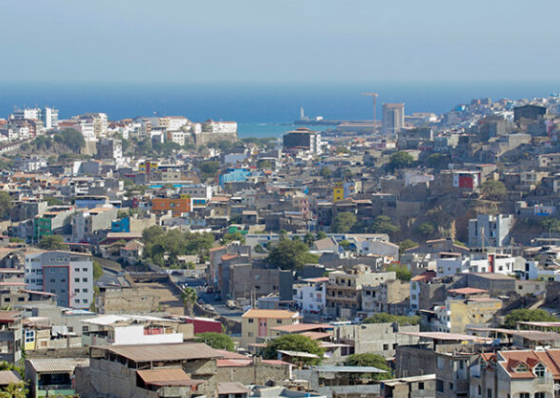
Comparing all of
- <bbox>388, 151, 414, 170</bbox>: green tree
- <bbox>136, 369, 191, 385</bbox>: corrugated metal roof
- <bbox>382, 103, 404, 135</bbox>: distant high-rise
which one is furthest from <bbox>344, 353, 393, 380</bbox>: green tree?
<bbox>382, 103, 404, 135</bbox>: distant high-rise

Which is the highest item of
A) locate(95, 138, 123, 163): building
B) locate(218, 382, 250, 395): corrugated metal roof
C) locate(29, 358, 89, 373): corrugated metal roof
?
locate(29, 358, 89, 373): corrugated metal roof

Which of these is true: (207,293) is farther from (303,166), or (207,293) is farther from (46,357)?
(303,166)

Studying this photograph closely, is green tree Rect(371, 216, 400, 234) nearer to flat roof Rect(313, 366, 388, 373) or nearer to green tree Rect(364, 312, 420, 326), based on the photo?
green tree Rect(364, 312, 420, 326)

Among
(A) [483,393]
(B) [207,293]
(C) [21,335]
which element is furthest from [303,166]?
(A) [483,393]

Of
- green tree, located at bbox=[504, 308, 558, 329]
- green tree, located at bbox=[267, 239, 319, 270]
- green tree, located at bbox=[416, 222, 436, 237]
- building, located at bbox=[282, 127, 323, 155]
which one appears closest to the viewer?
green tree, located at bbox=[504, 308, 558, 329]

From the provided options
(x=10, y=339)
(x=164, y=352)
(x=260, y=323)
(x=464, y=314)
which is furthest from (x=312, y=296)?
(x=164, y=352)

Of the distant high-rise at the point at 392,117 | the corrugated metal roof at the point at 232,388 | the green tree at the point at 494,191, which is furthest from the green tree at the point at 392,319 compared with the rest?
the distant high-rise at the point at 392,117
